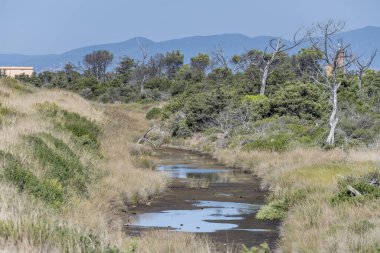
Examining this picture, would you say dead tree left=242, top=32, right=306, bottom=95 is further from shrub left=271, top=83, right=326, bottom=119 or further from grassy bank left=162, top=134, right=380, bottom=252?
grassy bank left=162, top=134, right=380, bottom=252

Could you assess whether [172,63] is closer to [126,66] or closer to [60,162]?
[126,66]

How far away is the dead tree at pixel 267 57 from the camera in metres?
56.8

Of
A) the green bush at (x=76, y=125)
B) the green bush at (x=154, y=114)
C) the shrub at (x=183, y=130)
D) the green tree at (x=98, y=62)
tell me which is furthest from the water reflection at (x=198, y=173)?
the green tree at (x=98, y=62)

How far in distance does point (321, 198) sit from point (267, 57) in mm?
60730

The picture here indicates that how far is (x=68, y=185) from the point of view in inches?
685

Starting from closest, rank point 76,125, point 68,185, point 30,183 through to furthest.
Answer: point 30,183, point 68,185, point 76,125

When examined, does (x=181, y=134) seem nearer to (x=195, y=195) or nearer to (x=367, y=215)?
(x=195, y=195)

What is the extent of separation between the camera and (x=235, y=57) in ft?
329

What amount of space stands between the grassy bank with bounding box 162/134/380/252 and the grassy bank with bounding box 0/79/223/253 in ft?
7.49

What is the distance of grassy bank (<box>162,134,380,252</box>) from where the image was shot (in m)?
12.3

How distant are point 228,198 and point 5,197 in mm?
12350

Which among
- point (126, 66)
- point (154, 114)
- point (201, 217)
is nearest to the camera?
point (201, 217)

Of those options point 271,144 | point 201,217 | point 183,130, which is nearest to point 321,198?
point 201,217

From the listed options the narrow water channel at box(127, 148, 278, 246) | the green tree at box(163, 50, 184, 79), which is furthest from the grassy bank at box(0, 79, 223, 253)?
the green tree at box(163, 50, 184, 79)
